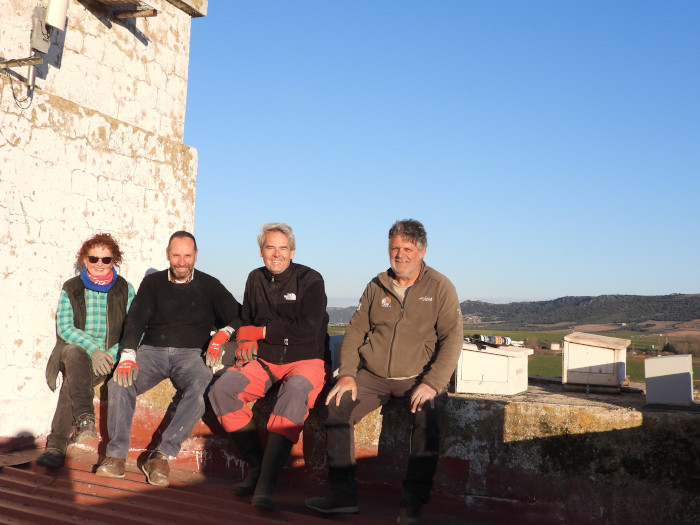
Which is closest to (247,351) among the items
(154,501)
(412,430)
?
(154,501)

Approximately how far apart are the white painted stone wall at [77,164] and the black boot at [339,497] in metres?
2.31

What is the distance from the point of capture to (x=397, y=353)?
3562mm

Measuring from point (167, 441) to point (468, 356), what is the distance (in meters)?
1.97

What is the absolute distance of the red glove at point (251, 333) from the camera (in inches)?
153

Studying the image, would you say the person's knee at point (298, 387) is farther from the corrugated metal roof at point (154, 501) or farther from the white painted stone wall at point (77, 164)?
the white painted stone wall at point (77, 164)

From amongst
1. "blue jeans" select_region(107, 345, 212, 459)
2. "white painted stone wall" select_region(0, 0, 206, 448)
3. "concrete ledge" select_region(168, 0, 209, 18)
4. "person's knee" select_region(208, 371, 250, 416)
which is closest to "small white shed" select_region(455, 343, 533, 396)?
"person's knee" select_region(208, 371, 250, 416)

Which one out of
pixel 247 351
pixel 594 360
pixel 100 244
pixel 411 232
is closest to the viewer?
pixel 411 232

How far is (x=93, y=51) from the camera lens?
16.3ft

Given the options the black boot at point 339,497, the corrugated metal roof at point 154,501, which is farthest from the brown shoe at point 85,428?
the black boot at point 339,497

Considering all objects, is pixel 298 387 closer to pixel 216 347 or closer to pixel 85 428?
pixel 216 347

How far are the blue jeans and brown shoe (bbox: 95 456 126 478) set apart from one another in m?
0.04

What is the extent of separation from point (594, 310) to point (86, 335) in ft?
254

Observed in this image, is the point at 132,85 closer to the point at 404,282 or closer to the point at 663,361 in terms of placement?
the point at 404,282

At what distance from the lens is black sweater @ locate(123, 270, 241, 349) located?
4215 millimetres
